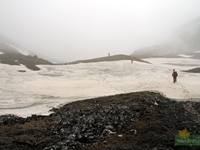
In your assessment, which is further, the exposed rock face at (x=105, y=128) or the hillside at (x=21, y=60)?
the hillside at (x=21, y=60)

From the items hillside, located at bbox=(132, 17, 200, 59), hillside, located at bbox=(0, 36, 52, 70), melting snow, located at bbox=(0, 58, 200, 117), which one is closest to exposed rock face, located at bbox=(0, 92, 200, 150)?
melting snow, located at bbox=(0, 58, 200, 117)

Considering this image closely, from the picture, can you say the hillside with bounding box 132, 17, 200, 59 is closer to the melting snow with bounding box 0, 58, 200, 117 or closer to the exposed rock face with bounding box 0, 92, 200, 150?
the melting snow with bounding box 0, 58, 200, 117

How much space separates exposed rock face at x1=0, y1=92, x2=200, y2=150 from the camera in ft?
30.6

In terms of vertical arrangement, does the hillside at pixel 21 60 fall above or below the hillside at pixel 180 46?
below

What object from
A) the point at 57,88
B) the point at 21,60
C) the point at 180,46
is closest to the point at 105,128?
the point at 57,88

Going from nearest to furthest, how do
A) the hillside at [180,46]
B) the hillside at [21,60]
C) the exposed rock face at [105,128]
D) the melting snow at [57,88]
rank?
the exposed rock face at [105,128] < the melting snow at [57,88] < the hillside at [21,60] < the hillside at [180,46]

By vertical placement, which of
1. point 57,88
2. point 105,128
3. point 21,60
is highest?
point 21,60

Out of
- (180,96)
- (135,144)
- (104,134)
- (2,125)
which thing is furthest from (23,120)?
(180,96)

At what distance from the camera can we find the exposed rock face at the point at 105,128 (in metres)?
9.31

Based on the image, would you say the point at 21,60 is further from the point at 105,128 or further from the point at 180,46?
the point at 180,46

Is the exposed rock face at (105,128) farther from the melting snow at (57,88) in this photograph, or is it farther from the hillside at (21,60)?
the hillside at (21,60)

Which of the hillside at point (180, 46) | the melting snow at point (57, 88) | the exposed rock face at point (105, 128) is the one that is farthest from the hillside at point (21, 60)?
the hillside at point (180, 46)

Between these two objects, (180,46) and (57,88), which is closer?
(57,88)

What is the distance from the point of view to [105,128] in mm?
11008
